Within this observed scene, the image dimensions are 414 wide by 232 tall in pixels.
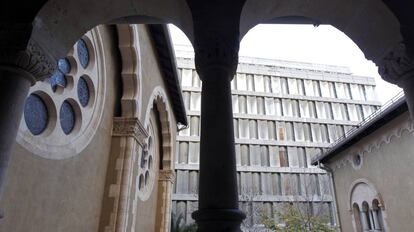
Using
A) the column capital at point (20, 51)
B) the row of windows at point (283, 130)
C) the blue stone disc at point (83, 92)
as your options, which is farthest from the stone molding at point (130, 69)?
the row of windows at point (283, 130)

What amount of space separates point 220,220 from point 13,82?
204 centimetres

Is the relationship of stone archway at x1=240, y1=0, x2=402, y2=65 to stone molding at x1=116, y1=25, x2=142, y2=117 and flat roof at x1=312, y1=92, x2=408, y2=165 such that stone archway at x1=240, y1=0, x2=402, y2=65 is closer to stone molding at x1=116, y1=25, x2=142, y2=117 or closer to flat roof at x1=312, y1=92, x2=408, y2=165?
stone molding at x1=116, y1=25, x2=142, y2=117

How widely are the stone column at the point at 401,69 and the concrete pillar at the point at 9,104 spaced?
340 centimetres

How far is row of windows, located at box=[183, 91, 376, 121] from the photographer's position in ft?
99.0

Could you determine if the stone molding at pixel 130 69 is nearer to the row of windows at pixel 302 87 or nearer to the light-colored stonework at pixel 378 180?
the light-colored stonework at pixel 378 180

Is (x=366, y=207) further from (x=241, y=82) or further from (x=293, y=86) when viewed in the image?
(x=293, y=86)

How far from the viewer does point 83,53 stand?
6.18 metres

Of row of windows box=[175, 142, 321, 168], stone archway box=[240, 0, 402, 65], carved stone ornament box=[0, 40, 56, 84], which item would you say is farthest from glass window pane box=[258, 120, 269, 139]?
carved stone ornament box=[0, 40, 56, 84]

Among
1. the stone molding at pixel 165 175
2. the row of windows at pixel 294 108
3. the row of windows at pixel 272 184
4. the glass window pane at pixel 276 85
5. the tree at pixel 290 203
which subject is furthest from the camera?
the glass window pane at pixel 276 85

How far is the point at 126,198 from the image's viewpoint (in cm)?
688

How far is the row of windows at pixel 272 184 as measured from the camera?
26055 millimetres

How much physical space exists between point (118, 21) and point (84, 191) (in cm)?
349

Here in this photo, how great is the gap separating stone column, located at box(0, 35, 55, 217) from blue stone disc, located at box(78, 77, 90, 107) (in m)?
3.28

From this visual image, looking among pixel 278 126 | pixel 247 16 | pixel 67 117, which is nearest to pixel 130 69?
pixel 67 117
